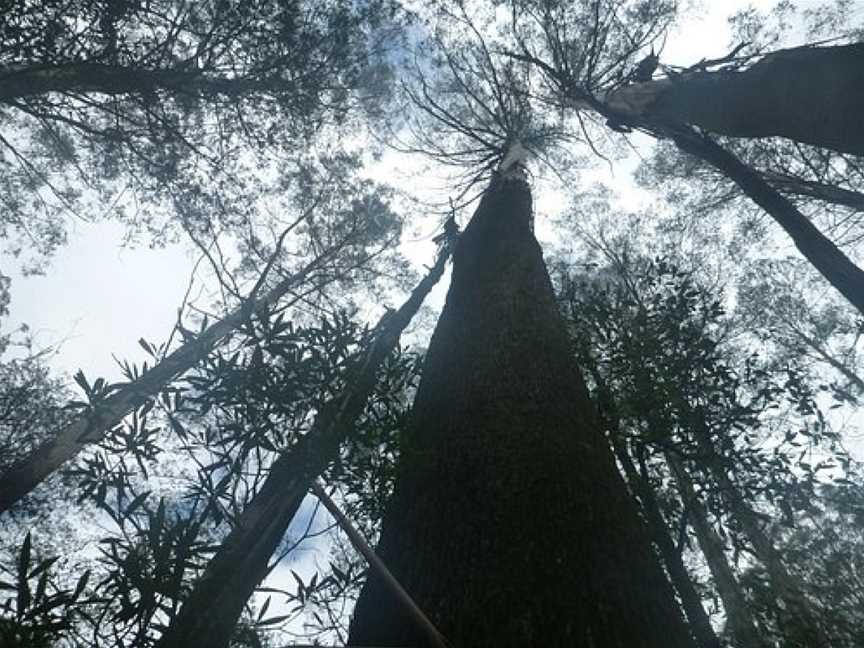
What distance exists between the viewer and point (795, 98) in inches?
112

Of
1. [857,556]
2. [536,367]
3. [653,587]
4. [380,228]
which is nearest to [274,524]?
[536,367]

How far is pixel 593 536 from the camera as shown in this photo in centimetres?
152

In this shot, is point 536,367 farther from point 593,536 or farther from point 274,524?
point 274,524

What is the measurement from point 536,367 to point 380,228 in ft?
31.1

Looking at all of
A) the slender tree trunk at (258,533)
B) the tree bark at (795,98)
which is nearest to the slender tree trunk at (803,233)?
the tree bark at (795,98)

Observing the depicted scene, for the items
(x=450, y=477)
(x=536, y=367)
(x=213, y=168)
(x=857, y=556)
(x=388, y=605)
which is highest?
(x=213, y=168)

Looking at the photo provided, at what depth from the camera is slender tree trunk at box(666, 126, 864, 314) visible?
8.76ft

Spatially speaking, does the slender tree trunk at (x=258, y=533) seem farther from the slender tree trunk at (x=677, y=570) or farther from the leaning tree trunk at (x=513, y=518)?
the slender tree trunk at (x=677, y=570)

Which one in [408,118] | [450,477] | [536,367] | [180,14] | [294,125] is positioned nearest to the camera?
[450,477]

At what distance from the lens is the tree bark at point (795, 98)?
2.51 m

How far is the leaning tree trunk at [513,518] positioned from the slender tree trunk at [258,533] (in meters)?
0.48

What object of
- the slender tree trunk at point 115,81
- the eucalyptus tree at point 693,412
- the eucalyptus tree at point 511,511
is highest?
the slender tree trunk at point 115,81

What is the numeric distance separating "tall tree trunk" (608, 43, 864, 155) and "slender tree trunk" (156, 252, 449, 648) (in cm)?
295

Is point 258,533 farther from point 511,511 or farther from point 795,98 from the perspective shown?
point 795,98
